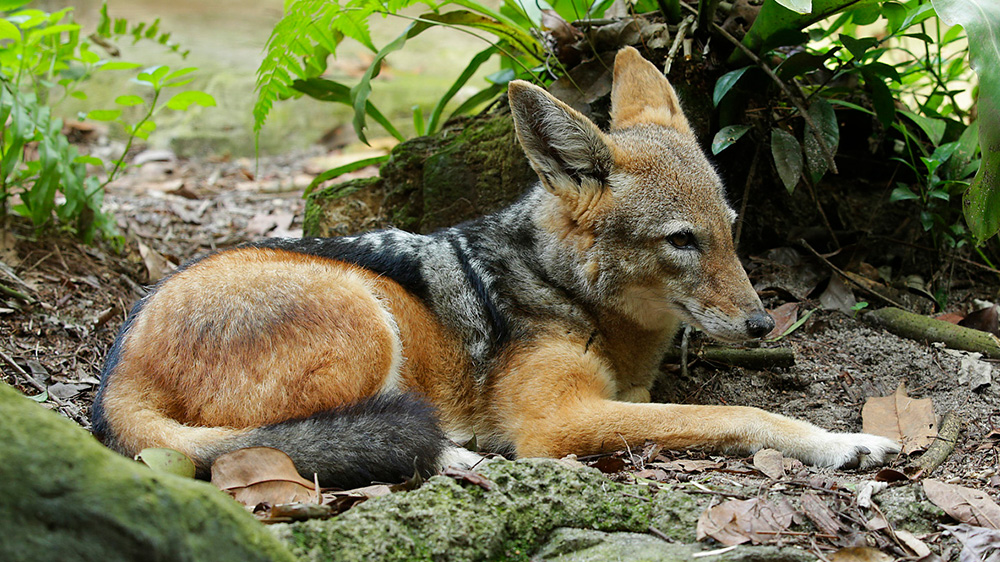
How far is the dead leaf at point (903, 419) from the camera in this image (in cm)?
432

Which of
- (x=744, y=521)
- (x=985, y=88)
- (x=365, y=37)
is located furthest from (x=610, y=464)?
(x=365, y=37)

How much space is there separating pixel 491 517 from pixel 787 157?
12.6ft

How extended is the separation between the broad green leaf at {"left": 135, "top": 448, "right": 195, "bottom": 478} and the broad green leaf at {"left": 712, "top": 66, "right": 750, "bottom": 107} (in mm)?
4323

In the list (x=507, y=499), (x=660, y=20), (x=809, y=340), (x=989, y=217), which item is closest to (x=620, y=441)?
(x=507, y=499)

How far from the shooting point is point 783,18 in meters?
5.31

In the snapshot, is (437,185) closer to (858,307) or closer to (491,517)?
(858,307)

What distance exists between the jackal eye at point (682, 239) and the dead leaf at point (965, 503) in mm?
1921

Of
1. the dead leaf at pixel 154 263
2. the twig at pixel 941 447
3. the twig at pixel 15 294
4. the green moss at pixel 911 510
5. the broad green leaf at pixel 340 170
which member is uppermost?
the broad green leaf at pixel 340 170

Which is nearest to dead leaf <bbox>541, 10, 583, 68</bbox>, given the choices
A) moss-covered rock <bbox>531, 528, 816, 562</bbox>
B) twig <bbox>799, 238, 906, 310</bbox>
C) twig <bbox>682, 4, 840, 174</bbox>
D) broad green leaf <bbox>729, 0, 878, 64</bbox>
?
twig <bbox>682, 4, 840, 174</bbox>

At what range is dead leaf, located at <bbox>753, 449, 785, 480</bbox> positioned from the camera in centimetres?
382

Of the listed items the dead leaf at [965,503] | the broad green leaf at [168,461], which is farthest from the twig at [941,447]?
the broad green leaf at [168,461]

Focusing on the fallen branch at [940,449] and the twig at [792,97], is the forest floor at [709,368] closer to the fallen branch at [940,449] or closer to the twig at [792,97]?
the fallen branch at [940,449]

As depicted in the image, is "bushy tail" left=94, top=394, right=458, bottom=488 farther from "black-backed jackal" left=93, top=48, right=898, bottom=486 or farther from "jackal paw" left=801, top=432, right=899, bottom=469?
"jackal paw" left=801, top=432, right=899, bottom=469

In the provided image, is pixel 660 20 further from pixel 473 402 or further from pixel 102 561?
pixel 102 561
